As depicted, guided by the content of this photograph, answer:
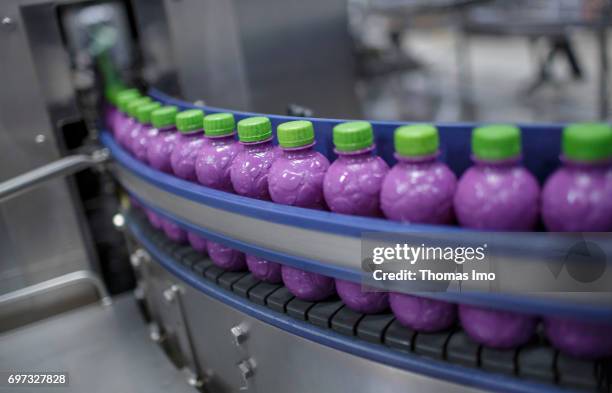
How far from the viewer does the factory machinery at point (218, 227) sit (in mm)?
879

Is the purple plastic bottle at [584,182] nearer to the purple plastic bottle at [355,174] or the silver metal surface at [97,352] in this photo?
the purple plastic bottle at [355,174]

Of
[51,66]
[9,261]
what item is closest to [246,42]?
[51,66]

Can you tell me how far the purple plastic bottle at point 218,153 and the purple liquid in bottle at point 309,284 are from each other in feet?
0.77

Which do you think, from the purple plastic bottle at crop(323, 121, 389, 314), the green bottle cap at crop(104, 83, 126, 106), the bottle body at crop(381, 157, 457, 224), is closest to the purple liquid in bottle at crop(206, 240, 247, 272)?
the purple plastic bottle at crop(323, 121, 389, 314)

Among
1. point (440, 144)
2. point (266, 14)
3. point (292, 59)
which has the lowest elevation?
point (440, 144)

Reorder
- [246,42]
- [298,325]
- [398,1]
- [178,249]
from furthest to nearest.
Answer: [398,1] → [246,42] → [178,249] → [298,325]

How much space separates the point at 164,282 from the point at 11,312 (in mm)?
702

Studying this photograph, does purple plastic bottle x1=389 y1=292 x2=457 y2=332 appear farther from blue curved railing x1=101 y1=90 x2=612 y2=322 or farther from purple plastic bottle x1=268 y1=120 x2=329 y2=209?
purple plastic bottle x1=268 y1=120 x2=329 y2=209

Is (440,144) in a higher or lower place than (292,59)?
lower

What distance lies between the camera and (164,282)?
1.56 meters

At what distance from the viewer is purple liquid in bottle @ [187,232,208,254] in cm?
136

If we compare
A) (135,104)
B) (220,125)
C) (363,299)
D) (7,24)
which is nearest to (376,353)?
(363,299)

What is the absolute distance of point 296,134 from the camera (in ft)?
3.32

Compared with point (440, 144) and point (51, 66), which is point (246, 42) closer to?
point (51, 66)
